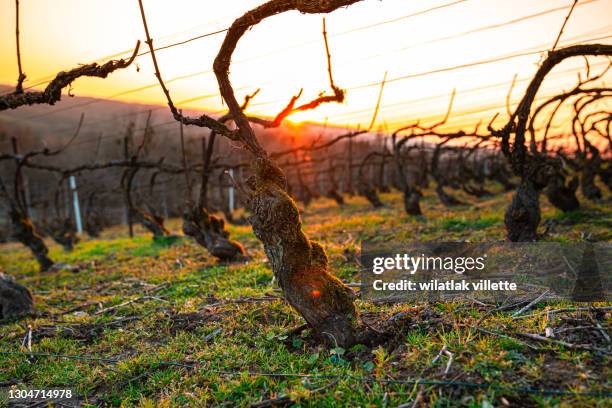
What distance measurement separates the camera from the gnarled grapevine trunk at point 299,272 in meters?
3.74

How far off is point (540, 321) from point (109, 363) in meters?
4.01

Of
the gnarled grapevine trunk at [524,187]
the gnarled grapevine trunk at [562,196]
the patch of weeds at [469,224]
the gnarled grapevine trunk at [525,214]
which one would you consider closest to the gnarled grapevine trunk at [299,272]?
the gnarled grapevine trunk at [524,187]

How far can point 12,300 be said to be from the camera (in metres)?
6.12

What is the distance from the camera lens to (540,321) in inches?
136

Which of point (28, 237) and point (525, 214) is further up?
point (525, 214)

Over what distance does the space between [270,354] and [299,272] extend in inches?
31.1

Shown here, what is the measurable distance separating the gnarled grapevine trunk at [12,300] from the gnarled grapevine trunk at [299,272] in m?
4.49

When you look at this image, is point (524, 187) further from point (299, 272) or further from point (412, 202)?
point (412, 202)

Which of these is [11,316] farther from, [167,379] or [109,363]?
[167,379]

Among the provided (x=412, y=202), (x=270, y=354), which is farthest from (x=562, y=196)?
(x=270, y=354)

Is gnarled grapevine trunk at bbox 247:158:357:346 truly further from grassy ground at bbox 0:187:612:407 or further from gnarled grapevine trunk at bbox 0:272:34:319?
gnarled grapevine trunk at bbox 0:272:34:319

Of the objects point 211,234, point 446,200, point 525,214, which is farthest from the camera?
point 446,200

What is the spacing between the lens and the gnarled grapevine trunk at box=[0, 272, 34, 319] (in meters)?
6.05

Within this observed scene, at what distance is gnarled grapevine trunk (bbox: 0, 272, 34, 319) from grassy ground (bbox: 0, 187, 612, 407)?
24cm
